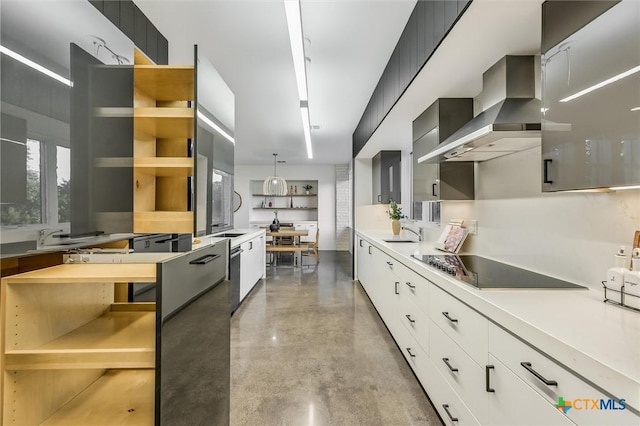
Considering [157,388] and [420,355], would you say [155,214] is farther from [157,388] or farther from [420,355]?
[420,355]

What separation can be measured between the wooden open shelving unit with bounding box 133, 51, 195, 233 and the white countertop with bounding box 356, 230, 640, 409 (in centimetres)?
130

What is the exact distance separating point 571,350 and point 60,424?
1.71 metres

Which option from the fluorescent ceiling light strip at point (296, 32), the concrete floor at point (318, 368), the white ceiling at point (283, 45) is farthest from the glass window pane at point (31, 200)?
the concrete floor at point (318, 368)

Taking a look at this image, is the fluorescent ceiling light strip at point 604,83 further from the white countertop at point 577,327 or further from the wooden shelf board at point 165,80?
the wooden shelf board at point 165,80

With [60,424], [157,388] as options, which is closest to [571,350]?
[157,388]

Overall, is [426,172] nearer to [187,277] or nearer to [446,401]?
[446,401]

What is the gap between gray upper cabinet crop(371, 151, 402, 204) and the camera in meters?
5.00

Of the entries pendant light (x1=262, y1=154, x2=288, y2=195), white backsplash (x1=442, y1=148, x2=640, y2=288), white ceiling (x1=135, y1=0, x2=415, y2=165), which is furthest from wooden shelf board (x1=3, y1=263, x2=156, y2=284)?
pendant light (x1=262, y1=154, x2=288, y2=195)

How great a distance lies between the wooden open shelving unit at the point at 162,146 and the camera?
3.92ft

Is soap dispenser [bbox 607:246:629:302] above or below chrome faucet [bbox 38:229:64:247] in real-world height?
below

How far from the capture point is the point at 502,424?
3.82 feet

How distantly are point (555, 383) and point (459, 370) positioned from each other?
2.19 ft

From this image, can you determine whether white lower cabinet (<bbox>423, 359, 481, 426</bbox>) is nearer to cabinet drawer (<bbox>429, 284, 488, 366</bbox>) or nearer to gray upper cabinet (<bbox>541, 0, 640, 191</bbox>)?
cabinet drawer (<bbox>429, 284, 488, 366</bbox>)

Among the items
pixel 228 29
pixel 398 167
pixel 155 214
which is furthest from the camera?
Result: pixel 398 167
